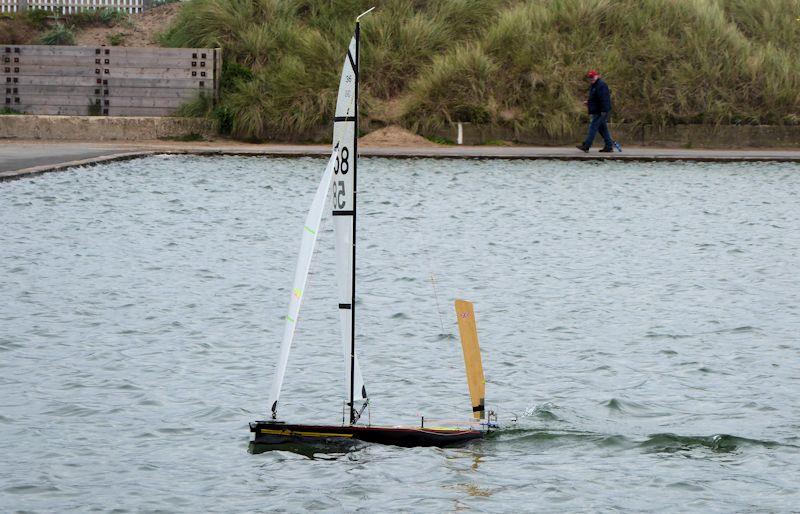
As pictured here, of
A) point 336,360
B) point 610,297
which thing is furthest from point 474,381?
point 610,297

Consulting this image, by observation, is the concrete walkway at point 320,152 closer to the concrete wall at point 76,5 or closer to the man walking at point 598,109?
the man walking at point 598,109

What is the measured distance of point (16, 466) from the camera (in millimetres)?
9328

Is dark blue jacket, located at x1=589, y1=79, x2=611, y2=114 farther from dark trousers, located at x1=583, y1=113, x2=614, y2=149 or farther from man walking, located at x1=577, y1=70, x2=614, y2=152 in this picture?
dark trousers, located at x1=583, y1=113, x2=614, y2=149

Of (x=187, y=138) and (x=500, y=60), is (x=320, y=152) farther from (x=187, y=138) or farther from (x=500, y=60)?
(x=500, y=60)

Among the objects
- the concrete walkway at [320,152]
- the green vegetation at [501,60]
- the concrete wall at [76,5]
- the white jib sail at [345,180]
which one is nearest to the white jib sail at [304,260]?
the white jib sail at [345,180]

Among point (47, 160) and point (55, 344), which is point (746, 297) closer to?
point (55, 344)

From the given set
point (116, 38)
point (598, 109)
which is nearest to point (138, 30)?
point (116, 38)

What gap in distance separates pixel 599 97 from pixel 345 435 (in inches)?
903

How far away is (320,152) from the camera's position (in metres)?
31.2

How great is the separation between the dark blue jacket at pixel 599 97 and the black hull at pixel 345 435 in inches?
887

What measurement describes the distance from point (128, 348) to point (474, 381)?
13.8 feet

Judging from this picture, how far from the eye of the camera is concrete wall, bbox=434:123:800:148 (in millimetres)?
34594

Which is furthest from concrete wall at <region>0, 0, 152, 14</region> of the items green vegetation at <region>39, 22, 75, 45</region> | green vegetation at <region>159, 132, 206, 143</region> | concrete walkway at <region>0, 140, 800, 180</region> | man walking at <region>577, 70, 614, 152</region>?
man walking at <region>577, 70, 614, 152</region>

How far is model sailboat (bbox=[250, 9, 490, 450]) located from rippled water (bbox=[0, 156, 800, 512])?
0.15 meters
